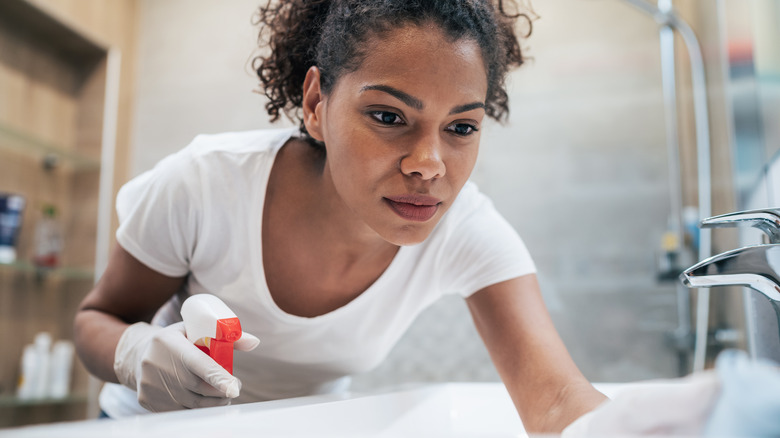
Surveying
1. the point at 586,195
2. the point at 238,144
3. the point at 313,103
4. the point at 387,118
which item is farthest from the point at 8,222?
the point at 586,195

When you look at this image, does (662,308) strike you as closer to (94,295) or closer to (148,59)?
(94,295)

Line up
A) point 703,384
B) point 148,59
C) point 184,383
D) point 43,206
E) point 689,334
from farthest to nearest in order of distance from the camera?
point 148,59 → point 43,206 → point 689,334 → point 184,383 → point 703,384

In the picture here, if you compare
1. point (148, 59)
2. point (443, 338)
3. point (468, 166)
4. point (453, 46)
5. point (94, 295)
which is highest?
point (148, 59)

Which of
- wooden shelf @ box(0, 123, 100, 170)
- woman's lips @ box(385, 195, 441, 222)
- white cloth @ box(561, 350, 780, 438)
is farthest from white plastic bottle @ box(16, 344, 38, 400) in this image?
white cloth @ box(561, 350, 780, 438)

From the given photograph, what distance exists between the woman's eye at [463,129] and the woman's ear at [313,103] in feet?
0.53

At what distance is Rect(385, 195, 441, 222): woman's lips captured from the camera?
0.62 metres

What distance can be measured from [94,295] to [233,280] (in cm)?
20

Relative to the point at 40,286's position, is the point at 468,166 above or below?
above

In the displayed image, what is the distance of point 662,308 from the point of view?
4.47 ft

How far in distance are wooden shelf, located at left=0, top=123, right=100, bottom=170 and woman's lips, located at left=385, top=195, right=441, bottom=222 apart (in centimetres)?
125

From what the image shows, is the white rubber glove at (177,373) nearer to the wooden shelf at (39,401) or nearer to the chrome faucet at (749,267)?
the chrome faucet at (749,267)

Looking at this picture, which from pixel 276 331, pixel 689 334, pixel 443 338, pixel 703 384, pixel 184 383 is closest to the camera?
pixel 703 384

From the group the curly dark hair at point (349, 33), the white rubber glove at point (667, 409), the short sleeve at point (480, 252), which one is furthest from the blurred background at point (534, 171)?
the white rubber glove at point (667, 409)

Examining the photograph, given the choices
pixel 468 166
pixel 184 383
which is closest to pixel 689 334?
pixel 468 166
